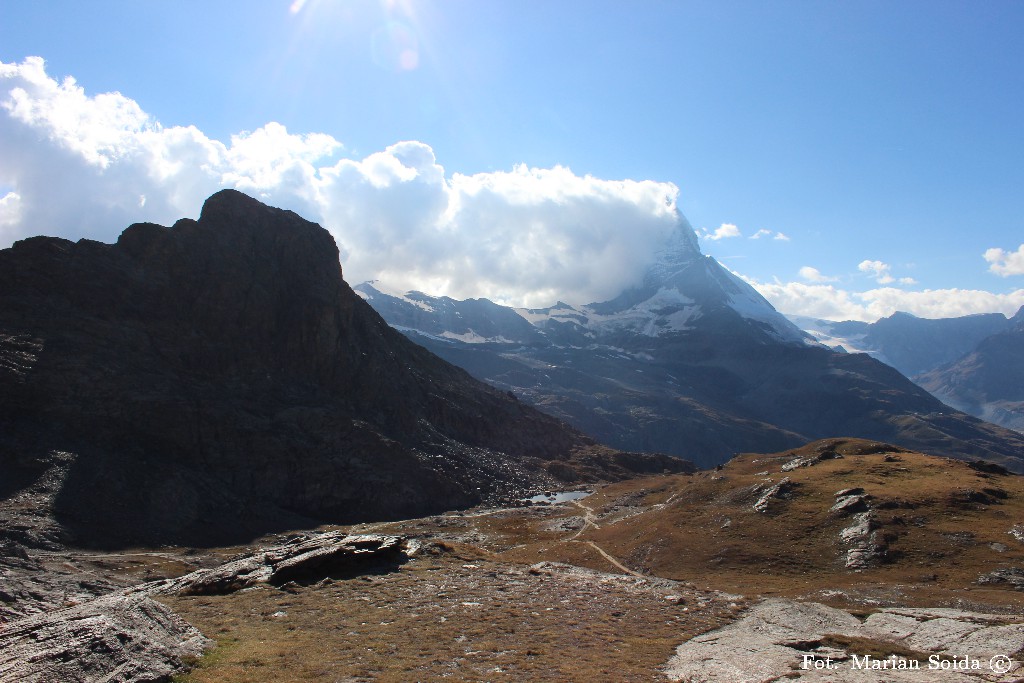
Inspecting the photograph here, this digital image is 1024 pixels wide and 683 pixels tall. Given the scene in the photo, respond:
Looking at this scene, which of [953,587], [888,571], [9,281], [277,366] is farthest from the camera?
[277,366]

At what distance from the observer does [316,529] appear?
103m

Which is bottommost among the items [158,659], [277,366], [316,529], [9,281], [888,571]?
[316,529]

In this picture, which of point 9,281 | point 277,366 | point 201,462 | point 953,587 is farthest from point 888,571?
point 9,281

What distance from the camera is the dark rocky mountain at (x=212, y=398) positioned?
91.4 metres

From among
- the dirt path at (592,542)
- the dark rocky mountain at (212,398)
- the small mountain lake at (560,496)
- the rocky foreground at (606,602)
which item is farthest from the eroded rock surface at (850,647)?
the small mountain lake at (560,496)

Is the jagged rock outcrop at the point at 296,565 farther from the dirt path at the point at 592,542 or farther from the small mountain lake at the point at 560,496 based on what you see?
the small mountain lake at the point at 560,496

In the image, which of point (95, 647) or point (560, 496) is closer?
point (95, 647)

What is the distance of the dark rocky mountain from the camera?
9138cm

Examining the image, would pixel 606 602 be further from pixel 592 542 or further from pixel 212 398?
pixel 212 398

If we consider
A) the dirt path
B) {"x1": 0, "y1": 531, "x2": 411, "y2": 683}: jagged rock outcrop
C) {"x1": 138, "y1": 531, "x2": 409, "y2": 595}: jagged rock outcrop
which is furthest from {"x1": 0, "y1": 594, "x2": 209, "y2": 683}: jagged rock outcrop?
the dirt path

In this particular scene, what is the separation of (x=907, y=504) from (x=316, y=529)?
86006mm

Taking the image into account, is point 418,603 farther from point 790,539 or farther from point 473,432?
point 473,432

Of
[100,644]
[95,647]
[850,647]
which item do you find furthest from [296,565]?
[850,647]

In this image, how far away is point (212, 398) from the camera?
12262 centimetres
